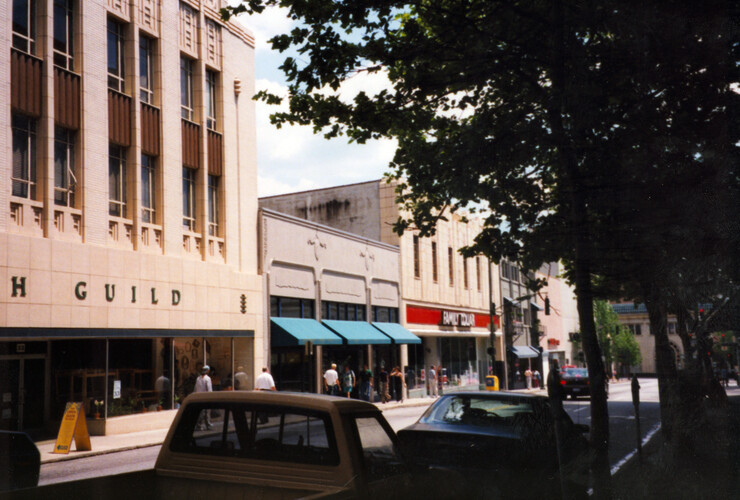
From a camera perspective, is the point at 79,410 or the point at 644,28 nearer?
the point at 644,28

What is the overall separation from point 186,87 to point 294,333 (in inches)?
389

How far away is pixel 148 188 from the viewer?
2356cm

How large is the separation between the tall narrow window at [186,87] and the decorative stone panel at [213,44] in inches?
35.4

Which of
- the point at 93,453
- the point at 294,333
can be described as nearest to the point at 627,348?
the point at 93,453

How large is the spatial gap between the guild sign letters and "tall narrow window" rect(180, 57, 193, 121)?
22488 millimetres

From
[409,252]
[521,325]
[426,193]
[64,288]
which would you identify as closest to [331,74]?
[426,193]

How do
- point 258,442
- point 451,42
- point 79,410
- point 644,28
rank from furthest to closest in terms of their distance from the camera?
point 79,410, point 451,42, point 644,28, point 258,442

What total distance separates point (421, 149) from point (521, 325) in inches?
1883

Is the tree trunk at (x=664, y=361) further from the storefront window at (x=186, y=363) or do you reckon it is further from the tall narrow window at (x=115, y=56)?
the tall narrow window at (x=115, y=56)

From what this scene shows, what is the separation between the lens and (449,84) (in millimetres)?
8734

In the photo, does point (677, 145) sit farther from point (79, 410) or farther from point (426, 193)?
point (79, 410)

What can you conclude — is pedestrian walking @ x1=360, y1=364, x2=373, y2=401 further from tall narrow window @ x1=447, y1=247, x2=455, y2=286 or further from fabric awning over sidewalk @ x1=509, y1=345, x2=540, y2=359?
fabric awning over sidewalk @ x1=509, y1=345, x2=540, y2=359

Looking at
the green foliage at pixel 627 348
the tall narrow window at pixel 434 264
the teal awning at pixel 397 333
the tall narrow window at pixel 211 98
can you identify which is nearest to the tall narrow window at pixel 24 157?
the tall narrow window at pixel 211 98

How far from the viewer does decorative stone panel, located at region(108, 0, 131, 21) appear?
2208cm
